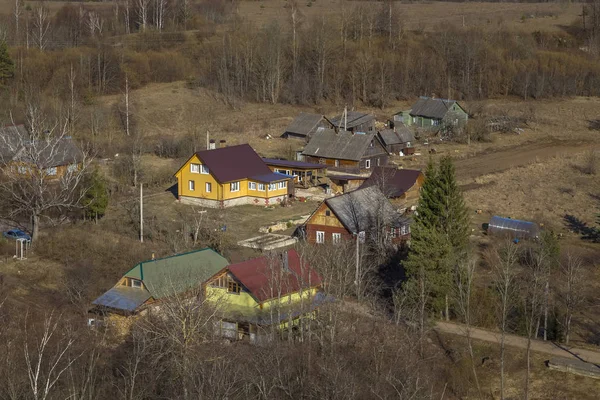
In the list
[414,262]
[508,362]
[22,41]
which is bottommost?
[508,362]

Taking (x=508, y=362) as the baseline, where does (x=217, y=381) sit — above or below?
above

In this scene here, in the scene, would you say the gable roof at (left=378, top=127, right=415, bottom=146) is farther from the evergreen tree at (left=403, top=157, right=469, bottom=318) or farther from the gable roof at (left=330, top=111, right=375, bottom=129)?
the evergreen tree at (left=403, top=157, right=469, bottom=318)

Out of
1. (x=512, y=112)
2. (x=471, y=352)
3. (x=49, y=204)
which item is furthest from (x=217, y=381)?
(x=512, y=112)

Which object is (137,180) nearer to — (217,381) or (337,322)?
(337,322)

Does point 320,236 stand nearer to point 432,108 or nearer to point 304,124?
point 304,124

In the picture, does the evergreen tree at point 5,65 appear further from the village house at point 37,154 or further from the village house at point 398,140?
the village house at point 398,140

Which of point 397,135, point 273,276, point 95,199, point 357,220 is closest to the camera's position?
point 273,276

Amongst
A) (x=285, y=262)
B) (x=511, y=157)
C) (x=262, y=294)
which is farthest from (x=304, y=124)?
(x=262, y=294)
